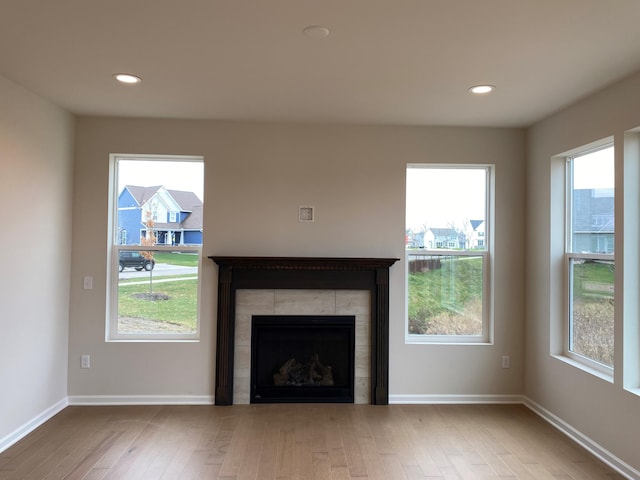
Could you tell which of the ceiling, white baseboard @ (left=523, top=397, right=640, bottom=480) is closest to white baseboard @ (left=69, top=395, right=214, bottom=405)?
the ceiling

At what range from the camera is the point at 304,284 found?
412 cm

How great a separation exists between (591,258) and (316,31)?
2.60 metres

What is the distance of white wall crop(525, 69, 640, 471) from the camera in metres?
2.92

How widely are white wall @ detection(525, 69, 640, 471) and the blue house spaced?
303 centimetres

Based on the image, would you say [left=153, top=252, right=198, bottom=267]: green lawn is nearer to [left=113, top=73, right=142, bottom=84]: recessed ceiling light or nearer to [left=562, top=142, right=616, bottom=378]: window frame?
[left=113, top=73, right=142, bottom=84]: recessed ceiling light

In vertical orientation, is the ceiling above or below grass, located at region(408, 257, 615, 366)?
above

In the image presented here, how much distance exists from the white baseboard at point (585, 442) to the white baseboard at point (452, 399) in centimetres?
14

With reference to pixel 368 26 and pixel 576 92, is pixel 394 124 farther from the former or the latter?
pixel 368 26

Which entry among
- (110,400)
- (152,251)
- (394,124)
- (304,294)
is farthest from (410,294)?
(110,400)

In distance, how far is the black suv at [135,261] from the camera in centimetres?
419

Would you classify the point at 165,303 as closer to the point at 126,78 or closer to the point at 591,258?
the point at 126,78

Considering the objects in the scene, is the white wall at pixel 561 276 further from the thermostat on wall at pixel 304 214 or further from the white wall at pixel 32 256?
the white wall at pixel 32 256

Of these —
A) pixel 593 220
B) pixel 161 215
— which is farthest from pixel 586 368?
pixel 161 215

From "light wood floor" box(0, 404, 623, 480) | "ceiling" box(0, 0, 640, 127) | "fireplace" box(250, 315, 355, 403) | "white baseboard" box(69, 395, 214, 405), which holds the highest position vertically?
"ceiling" box(0, 0, 640, 127)
